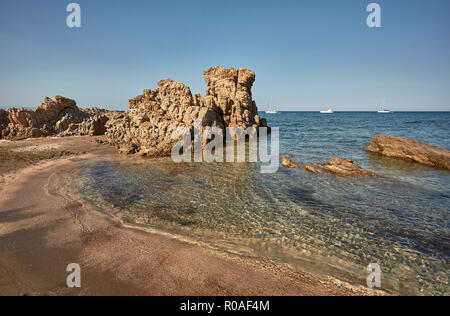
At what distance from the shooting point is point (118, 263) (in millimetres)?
4367

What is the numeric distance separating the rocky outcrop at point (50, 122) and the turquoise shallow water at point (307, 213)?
18592mm

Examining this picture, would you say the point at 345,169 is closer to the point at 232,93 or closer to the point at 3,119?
the point at 232,93

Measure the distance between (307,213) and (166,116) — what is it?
1697 cm

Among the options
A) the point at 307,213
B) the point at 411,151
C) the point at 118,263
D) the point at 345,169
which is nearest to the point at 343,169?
the point at 345,169

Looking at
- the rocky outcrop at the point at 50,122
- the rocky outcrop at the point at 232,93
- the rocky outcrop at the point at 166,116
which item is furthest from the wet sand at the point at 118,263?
the rocky outcrop at the point at 50,122

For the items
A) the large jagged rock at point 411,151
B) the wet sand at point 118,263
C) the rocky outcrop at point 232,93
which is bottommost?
the wet sand at point 118,263

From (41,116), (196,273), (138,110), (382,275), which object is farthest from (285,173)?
(41,116)

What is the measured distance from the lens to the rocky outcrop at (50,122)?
23.8 m

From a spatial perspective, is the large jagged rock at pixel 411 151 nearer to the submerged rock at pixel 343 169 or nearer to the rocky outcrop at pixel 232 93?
the submerged rock at pixel 343 169

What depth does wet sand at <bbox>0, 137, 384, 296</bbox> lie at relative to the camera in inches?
148

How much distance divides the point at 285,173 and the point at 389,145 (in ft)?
39.6

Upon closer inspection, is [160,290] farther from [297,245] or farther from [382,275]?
[382,275]

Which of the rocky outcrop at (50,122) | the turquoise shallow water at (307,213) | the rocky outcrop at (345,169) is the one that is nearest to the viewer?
the turquoise shallow water at (307,213)

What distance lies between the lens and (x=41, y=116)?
1003 inches
